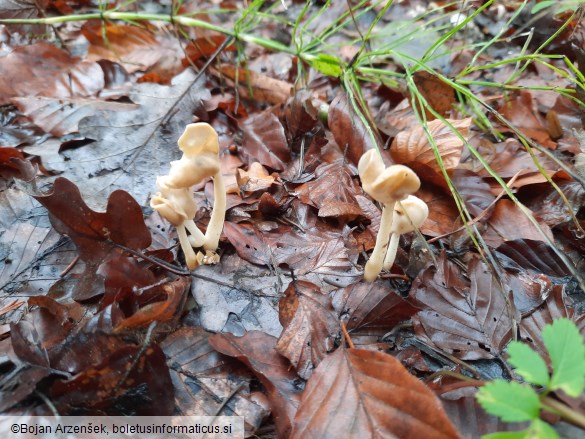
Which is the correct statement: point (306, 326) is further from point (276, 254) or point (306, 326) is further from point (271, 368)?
point (276, 254)

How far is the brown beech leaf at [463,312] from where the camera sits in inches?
67.3

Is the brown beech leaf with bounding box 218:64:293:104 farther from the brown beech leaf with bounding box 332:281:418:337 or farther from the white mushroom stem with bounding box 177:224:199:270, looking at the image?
the brown beech leaf with bounding box 332:281:418:337

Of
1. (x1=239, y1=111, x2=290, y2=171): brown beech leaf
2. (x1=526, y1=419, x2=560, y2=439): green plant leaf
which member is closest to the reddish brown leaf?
(x1=239, y1=111, x2=290, y2=171): brown beech leaf

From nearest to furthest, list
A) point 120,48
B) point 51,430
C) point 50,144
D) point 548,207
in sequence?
point 51,430
point 548,207
point 50,144
point 120,48

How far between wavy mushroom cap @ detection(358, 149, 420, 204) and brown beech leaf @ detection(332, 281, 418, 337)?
387mm

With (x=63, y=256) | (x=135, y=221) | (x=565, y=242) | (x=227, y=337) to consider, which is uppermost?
(x=565, y=242)

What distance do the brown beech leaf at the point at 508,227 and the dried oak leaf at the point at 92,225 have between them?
5.41 ft

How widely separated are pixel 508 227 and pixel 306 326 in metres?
1.25

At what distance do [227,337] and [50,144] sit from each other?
166cm

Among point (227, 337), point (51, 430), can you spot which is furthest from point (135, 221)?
point (51, 430)

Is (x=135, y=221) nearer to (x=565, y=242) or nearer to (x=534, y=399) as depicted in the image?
(x=534, y=399)

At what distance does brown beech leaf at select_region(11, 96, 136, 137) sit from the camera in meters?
2.60

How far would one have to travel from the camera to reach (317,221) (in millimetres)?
2201

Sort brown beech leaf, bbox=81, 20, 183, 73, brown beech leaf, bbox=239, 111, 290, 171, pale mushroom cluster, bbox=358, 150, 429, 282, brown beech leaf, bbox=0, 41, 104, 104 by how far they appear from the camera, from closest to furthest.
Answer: pale mushroom cluster, bbox=358, 150, 429, 282
brown beech leaf, bbox=239, 111, 290, 171
brown beech leaf, bbox=0, 41, 104, 104
brown beech leaf, bbox=81, 20, 183, 73
